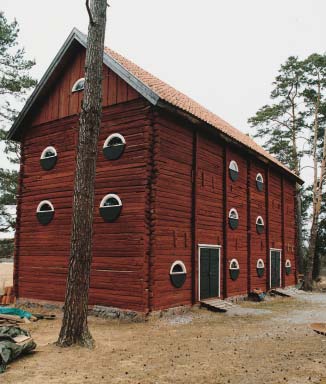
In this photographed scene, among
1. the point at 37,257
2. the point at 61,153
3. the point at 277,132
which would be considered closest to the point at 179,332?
the point at 37,257

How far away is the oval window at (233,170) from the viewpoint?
17.9m

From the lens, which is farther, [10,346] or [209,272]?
[209,272]

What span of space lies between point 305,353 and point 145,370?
356 centimetres

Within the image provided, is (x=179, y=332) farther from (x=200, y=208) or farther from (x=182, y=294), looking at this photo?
(x=200, y=208)

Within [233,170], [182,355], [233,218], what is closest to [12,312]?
[182,355]

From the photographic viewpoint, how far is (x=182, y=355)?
27.8 ft

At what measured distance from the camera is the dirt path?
695 centimetres

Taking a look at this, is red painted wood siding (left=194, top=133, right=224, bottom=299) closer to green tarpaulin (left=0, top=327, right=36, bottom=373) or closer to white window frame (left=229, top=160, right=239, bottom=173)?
white window frame (left=229, top=160, right=239, bottom=173)

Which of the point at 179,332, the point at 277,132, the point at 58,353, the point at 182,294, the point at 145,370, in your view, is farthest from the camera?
the point at 277,132

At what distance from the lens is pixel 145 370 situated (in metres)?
7.36

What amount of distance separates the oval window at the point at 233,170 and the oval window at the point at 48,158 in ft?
24.1

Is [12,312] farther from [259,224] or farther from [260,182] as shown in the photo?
[260,182]

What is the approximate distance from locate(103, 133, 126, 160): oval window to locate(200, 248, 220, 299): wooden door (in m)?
4.67

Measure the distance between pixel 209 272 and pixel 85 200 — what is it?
309 inches
